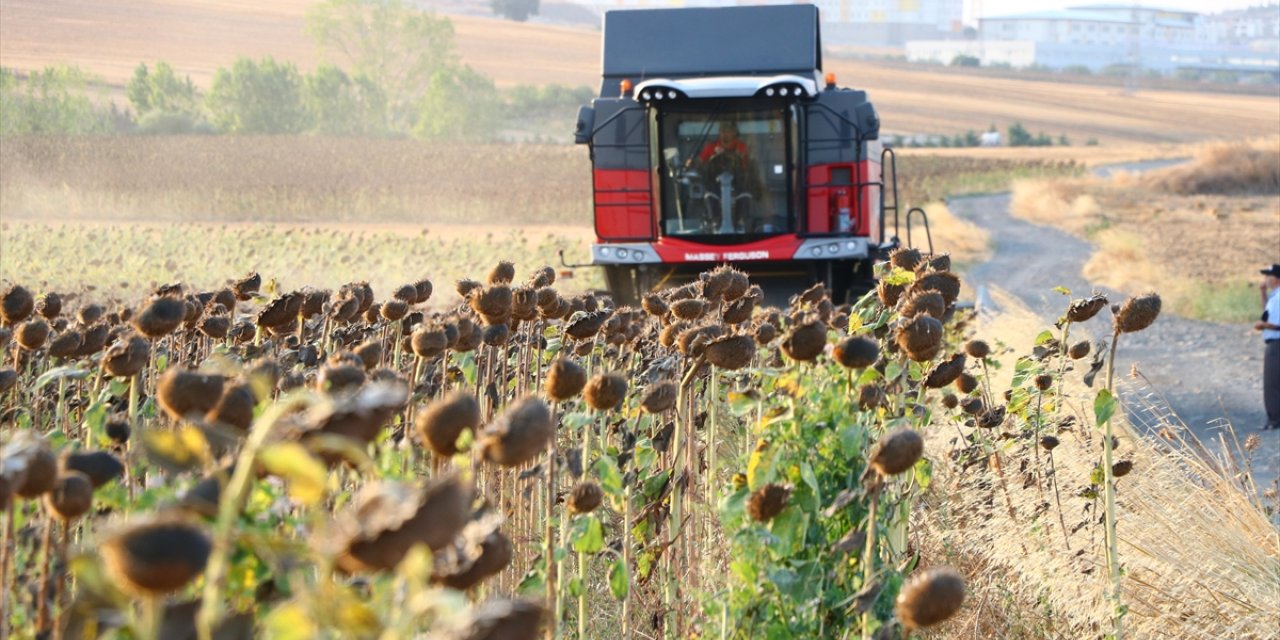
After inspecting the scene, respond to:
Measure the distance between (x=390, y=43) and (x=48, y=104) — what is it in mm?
29103

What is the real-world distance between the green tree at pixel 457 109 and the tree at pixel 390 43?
1992 mm

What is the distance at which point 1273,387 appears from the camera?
40.5ft

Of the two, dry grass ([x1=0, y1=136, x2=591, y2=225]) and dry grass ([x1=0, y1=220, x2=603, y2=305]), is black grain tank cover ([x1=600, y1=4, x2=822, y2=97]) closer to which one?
dry grass ([x1=0, y1=220, x2=603, y2=305])

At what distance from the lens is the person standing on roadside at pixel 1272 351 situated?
1227 cm

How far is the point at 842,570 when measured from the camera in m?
3.44

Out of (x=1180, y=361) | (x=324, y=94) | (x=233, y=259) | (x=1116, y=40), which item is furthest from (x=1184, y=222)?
(x=1116, y=40)

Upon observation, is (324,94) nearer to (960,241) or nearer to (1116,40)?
(960,241)

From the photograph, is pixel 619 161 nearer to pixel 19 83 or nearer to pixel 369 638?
pixel 369 638

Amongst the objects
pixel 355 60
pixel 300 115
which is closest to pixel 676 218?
pixel 300 115

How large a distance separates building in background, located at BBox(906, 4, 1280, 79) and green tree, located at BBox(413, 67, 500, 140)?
9949cm


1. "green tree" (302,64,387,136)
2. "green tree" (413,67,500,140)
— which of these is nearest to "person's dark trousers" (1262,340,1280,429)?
"green tree" (302,64,387,136)

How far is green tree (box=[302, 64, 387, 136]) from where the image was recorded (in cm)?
6912

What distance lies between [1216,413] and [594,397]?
11.1 m

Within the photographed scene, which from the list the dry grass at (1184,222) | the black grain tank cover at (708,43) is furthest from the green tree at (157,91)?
the black grain tank cover at (708,43)
